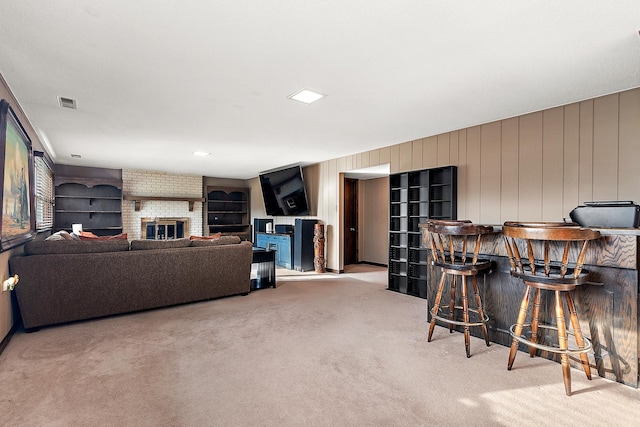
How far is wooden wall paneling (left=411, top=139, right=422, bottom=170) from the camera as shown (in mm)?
4750

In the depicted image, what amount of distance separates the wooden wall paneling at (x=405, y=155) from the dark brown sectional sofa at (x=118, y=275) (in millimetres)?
2680

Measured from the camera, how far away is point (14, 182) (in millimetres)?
2973

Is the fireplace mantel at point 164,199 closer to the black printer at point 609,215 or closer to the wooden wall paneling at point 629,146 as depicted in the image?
the black printer at point 609,215

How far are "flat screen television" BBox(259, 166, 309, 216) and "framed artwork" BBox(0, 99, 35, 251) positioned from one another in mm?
4285

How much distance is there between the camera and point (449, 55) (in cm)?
229

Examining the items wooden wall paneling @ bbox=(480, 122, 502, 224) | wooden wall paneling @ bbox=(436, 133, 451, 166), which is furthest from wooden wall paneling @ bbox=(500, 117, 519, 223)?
wooden wall paneling @ bbox=(436, 133, 451, 166)

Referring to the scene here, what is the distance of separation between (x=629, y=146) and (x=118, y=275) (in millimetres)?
5158

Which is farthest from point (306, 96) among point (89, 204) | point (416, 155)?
point (89, 204)

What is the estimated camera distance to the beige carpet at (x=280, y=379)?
1760 mm

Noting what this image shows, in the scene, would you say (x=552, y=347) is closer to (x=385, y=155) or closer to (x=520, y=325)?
(x=520, y=325)

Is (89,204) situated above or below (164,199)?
below

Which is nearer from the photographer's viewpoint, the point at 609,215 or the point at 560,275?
the point at 560,275

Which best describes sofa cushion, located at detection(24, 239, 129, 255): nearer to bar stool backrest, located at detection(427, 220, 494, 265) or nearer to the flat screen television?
bar stool backrest, located at detection(427, 220, 494, 265)

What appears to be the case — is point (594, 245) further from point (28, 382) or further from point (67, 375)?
point (28, 382)
